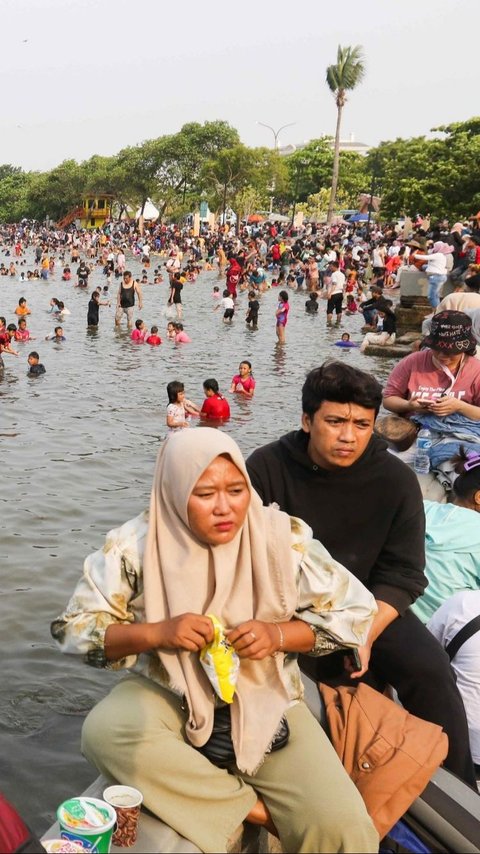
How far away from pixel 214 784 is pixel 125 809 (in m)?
0.26

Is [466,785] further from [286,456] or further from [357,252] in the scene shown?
[357,252]

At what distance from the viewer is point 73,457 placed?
454 inches

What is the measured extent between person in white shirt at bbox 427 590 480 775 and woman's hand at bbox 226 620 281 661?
44.6 inches

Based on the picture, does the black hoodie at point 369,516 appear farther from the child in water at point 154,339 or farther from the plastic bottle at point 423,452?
the child in water at point 154,339

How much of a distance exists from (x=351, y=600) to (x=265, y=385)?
1461 cm

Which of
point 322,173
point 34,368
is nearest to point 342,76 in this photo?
point 322,173

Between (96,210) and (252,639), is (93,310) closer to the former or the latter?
(252,639)

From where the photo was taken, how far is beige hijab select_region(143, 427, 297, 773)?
8.66 ft

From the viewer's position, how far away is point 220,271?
4756cm

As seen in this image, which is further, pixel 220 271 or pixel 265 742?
pixel 220 271

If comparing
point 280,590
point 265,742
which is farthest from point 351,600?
point 265,742

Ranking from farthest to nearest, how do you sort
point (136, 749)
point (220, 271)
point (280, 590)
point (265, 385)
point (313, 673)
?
1. point (220, 271)
2. point (265, 385)
3. point (313, 673)
4. point (280, 590)
5. point (136, 749)

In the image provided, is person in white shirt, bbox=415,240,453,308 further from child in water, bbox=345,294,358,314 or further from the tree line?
the tree line

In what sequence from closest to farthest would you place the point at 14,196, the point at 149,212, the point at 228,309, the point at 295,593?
the point at 295,593, the point at 228,309, the point at 149,212, the point at 14,196
